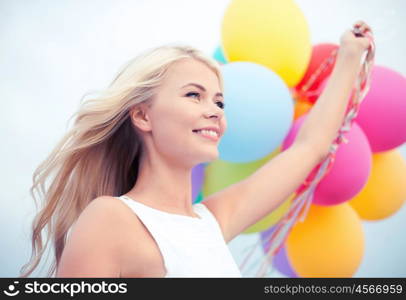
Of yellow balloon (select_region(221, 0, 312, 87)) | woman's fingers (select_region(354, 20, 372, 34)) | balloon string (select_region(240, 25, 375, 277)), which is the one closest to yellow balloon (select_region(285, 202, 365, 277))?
balloon string (select_region(240, 25, 375, 277))

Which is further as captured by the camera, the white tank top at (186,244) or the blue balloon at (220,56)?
the blue balloon at (220,56)

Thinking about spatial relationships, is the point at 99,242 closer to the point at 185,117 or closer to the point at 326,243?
the point at 185,117

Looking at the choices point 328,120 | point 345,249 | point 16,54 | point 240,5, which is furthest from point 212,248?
point 16,54

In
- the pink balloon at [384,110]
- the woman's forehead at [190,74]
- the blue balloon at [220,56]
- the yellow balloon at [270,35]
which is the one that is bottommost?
the woman's forehead at [190,74]

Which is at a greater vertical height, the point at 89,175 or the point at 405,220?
the point at 405,220

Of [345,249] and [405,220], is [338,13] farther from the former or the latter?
[345,249]

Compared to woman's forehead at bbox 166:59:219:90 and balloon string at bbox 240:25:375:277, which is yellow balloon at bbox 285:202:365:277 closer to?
balloon string at bbox 240:25:375:277

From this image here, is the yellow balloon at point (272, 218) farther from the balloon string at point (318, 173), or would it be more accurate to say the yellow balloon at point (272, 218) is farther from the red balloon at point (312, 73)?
the red balloon at point (312, 73)

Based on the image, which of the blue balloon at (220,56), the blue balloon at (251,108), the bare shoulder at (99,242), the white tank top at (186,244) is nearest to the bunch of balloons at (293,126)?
the blue balloon at (251,108)

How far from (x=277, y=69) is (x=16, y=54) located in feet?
3.91

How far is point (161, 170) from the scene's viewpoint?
122 cm

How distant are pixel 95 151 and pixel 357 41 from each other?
819mm

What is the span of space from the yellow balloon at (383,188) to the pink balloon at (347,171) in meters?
0.31

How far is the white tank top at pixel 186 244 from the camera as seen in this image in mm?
1064
